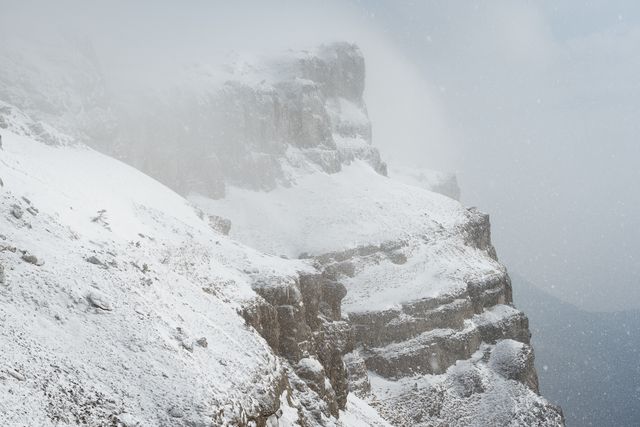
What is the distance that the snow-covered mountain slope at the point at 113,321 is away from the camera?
1725cm

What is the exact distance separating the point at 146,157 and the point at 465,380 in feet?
197

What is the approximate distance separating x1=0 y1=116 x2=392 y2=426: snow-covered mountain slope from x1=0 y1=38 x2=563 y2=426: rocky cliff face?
0.31 ft

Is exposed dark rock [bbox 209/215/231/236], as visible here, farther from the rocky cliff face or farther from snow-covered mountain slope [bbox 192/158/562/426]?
snow-covered mountain slope [bbox 192/158/562/426]

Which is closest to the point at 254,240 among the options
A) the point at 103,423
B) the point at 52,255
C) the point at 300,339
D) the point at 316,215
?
the point at 316,215

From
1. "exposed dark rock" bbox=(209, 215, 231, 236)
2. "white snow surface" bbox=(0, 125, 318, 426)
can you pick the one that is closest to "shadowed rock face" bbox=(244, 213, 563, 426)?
"exposed dark rock" bbox=(209, 215, 231, 236)

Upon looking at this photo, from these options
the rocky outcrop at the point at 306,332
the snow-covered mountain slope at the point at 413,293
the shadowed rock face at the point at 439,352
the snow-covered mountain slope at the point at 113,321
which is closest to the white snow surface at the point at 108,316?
the snow-covered mountain slope at the point at 113,321

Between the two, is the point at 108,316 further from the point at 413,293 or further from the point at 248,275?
the point at 413,293

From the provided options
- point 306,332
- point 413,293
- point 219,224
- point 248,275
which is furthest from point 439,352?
point 248,275

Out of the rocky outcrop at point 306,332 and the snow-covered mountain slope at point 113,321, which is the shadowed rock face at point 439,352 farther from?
the snow-covered mountain slope at point 113,321

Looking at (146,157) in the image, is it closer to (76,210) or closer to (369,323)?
(369,323)

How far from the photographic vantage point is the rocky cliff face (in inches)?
786

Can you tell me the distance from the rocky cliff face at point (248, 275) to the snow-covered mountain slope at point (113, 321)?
0.09 m

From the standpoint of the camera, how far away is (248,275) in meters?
37.9

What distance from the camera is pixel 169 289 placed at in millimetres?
28422
